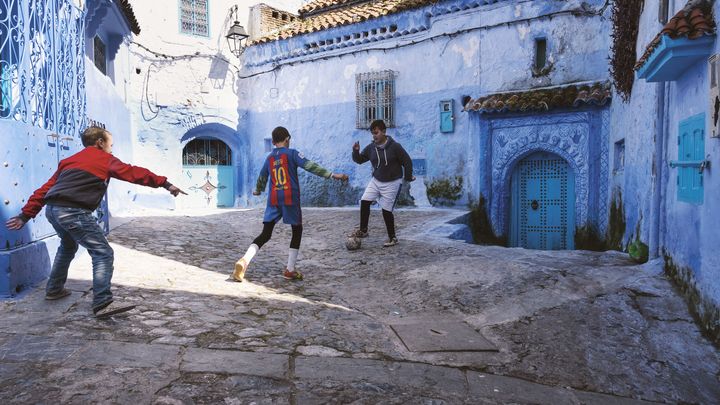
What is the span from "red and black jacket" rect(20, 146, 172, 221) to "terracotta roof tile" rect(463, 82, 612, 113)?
7994 millimetres

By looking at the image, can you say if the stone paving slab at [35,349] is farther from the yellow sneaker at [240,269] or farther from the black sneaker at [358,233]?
the black sneaker at [358,233]

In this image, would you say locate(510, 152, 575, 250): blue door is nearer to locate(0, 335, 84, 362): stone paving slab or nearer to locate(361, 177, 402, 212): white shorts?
locate(361, 177, 402, 212): white shorts

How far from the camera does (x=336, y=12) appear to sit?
15.0m

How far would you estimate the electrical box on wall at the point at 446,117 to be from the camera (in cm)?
1152

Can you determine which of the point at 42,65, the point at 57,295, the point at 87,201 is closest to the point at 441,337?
the point at 87,201

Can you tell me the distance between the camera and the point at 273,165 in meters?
5.41

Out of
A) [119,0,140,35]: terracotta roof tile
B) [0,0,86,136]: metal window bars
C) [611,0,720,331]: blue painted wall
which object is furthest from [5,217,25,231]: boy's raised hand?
[119,0,140,35]: terracotta roof tile

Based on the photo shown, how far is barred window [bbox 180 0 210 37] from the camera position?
14672mm

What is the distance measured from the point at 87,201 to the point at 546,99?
8535 millimetres

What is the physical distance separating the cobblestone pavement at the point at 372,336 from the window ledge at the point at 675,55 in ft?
6.21

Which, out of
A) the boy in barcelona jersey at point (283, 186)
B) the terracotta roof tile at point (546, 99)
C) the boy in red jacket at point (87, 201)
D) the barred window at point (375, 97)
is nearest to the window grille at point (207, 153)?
the barred window at point (375, 97)

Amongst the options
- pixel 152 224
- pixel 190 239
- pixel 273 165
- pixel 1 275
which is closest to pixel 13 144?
pixel 1 275

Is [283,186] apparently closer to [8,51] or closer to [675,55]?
[8,51]

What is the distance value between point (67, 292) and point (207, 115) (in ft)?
38.0
